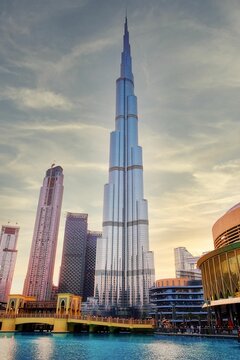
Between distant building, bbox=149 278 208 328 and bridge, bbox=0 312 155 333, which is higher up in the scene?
distant building, bbox=149 278 208 328

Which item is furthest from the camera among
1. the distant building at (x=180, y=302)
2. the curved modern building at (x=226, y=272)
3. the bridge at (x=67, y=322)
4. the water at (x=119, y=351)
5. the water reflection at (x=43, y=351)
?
the distant building at (x=180, y=302)

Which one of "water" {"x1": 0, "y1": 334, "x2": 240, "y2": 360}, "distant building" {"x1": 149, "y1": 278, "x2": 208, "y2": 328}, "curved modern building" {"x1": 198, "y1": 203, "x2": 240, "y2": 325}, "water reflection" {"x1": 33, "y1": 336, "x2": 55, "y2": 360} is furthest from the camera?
"distant building" {"x1": 149, "y1": 278, "x2": 208, "y2": 328}

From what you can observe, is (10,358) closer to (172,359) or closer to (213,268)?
(172,359)

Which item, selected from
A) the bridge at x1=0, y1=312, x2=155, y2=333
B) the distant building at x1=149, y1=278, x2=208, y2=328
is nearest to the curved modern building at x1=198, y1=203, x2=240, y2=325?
the bridge at x1=0, y1=312, x2=155, y2=333

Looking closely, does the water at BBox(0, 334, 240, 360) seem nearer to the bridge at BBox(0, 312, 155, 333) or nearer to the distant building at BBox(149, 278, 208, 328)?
the bridge at BBox(0, 312, 155, 333)

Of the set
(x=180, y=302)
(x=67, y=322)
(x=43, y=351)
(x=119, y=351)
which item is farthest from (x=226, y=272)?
(x=180, y=302)

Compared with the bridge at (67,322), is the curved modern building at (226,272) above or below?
above

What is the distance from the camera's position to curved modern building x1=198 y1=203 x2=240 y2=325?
181 feet

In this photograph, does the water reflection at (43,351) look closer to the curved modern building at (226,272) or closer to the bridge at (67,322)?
the bridge at (67,322)

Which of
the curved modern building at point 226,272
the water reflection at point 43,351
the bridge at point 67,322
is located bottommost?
the water reflection at point 43,351

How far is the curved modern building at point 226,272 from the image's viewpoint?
181 feet

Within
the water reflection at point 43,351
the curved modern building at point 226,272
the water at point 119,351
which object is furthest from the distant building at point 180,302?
the water reflection at point 43,351

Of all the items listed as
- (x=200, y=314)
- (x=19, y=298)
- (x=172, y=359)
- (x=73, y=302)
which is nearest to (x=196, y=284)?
(x=200, y=314)

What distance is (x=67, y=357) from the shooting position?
30750 mm
